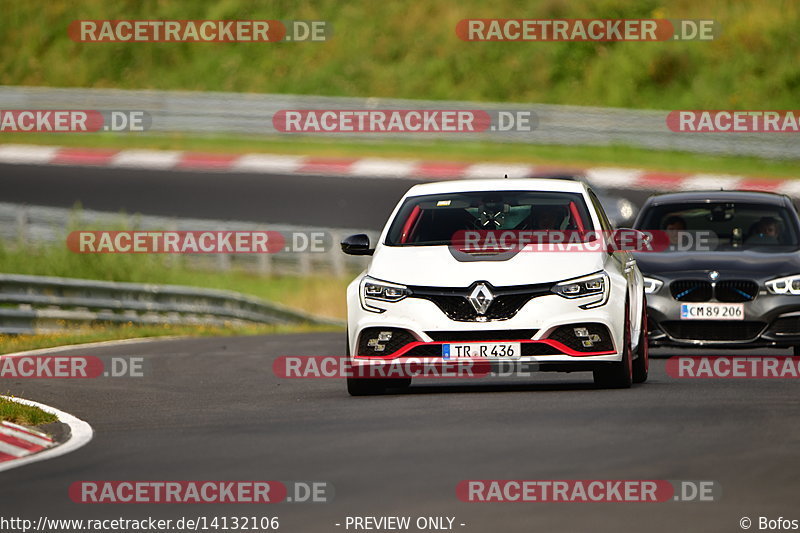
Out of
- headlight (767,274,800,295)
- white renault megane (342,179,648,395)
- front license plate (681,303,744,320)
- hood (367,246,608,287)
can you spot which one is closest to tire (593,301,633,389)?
white renault megane (342,179,648,395)

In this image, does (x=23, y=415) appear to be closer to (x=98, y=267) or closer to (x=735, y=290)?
(x=735, y=290)

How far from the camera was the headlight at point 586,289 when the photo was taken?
1164cm

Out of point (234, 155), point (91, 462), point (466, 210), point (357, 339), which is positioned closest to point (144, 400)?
point (357, 339)

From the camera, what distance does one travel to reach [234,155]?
3909 centimetres

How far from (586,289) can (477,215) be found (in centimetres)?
121

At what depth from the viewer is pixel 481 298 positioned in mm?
11562

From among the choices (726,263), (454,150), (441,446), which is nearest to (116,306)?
(726,263)

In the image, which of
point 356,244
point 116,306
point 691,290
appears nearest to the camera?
point 356,244

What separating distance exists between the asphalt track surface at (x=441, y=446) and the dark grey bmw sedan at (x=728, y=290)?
1.05 metres

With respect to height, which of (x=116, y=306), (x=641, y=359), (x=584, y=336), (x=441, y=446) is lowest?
(x=441, y=446)

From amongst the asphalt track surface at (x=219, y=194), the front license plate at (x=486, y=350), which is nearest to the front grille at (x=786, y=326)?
the front license plate at (x=486, y=350)

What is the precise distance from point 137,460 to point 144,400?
12.1 ft

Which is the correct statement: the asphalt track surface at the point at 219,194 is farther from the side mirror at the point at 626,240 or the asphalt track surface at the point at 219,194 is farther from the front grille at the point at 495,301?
the front grille at the point at 495,301

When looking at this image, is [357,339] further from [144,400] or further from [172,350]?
[172,350]
